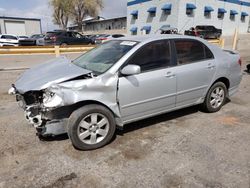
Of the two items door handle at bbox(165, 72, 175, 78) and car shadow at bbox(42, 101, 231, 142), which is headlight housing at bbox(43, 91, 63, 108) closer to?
car shadow at bbox(42, 101, 231, 142)

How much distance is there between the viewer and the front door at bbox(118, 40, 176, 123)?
3572 millimetres

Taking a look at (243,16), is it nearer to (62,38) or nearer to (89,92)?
(62,38)

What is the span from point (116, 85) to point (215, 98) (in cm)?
247

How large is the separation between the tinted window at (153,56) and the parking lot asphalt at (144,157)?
1.14 metres

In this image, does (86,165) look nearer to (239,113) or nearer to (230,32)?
(239,113)

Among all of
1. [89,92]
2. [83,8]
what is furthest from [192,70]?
[83,8]

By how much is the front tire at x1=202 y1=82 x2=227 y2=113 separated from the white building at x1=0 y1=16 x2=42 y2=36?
171 ft

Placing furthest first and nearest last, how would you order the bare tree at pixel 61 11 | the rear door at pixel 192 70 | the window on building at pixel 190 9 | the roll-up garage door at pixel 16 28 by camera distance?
the roll-up garage door at pixel 16 28 → the bare tree at pixel 61 11 → the window on building at pixel 190 9 → the rear door at pixel 192 70

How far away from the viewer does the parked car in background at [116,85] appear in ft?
10.7

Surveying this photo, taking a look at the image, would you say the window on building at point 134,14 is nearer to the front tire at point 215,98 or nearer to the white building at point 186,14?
the white building at point 186,14

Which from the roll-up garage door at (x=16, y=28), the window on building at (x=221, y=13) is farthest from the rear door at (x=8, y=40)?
the roll-up garage door at (x=16, y=28)

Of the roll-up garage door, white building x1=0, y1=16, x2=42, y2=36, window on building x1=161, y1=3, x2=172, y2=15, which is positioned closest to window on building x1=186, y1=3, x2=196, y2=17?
window on building x1=161, y1=3, x2=172, y2=15

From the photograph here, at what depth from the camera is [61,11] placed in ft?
165

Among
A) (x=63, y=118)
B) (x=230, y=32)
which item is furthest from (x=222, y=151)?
(x=230, y=32)
